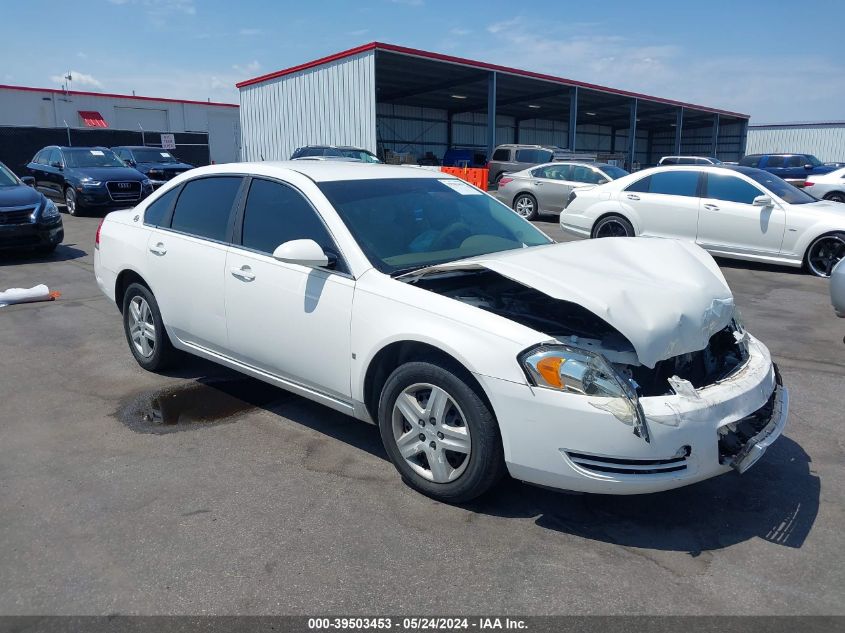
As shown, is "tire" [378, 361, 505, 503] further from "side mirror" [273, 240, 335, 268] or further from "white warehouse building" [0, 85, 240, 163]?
"white warehouse building" [0, 85, 240, 163]

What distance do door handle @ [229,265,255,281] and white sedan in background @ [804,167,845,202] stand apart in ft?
55.2

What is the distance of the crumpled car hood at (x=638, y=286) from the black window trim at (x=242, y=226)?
425mm

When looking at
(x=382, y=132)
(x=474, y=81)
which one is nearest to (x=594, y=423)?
(x=474, y=81)

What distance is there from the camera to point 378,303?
3525 millimetres

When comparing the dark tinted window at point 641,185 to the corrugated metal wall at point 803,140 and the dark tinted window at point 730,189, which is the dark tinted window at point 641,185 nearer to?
the dark tinted window at point 730,189

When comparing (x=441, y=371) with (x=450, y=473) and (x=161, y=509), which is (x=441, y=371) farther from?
(x=161, y=509)

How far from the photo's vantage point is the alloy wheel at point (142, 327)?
205 inches

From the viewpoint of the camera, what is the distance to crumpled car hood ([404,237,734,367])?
10.2 feet

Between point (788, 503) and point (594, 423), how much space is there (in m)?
1.31

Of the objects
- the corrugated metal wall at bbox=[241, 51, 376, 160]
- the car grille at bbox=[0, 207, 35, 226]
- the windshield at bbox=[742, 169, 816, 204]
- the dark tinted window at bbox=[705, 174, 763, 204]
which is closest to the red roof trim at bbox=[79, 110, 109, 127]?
the corrugated metal wall at bbox=[241, 51, 376, 160]

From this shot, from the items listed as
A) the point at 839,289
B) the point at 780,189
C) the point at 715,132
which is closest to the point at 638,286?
the point at 839,289

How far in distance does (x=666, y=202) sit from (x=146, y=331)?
26.8 feet

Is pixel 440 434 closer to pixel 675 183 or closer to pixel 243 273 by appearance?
pixel 243 273

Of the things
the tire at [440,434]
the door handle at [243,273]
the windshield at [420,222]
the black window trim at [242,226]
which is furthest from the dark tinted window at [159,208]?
the tire at [440,434]
